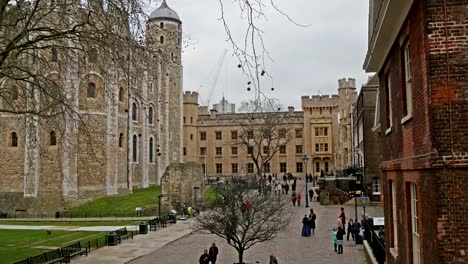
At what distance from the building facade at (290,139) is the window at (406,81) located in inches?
2667

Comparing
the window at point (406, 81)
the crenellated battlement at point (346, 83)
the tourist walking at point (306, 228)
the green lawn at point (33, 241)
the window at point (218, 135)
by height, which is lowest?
the green lawn at point (33, 241)

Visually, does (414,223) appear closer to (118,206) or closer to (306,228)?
(306,228)

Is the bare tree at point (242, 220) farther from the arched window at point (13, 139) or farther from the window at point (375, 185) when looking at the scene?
the arched window at point (13, 139)

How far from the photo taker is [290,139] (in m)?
80.2

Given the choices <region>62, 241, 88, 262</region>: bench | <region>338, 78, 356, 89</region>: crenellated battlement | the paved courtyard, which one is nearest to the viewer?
the paved courtyard

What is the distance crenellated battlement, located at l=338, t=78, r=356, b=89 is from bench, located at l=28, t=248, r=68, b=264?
2436 inches

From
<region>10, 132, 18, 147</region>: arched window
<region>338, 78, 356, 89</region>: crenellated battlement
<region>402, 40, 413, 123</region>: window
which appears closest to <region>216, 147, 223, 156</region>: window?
<region>338, 78, 356, 89</region>: crenellated battlement

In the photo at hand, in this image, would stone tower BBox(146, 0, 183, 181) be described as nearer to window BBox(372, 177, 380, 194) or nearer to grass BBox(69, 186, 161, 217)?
grass BBox(69, 186, 161, 217)

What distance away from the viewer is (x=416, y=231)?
9750 mm

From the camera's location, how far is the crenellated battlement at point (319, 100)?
8250cm

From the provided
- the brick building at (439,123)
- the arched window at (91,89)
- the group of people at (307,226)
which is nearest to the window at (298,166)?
the arched window at (91,89)

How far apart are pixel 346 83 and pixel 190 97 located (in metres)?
25.2

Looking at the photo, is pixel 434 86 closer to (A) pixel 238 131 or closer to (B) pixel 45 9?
(B) pixel 45 9

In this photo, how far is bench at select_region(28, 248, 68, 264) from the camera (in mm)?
21105
